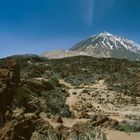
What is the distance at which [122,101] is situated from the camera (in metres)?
32.8

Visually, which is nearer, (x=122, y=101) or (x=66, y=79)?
(x=122, y=101)

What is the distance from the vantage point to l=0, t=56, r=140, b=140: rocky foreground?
1416 cm

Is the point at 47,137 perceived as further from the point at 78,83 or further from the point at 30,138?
the point at 78,83

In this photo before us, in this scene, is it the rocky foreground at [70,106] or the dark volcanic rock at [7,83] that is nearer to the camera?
the rocky foreground at [70,106]

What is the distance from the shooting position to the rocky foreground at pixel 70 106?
14.2 metres

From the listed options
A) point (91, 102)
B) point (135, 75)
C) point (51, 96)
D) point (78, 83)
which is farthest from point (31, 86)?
point (135, 75)

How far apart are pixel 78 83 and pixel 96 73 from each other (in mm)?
11218

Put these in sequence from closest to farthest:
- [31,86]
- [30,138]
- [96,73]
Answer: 1. [30,138]
2. [31,86]
3. [96,73]

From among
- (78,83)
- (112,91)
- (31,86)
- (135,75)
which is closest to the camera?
(31,86)

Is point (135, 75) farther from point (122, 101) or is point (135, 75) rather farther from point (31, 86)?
point (31, 86)

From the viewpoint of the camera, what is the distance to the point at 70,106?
28734 millimetres

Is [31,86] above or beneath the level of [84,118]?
above

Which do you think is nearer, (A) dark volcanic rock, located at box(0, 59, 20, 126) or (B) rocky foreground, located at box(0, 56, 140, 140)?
(B) rocky foreground, located at box(0, 56, 140, 140)

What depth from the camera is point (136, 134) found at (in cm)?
1883
